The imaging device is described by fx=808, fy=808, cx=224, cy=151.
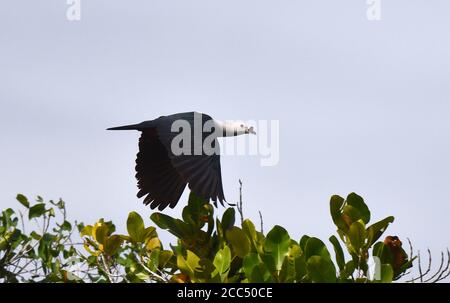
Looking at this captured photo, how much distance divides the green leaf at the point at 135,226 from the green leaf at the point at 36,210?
1897mm

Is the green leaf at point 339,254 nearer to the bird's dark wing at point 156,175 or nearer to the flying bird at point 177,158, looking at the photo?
the flying bird at point 177,158

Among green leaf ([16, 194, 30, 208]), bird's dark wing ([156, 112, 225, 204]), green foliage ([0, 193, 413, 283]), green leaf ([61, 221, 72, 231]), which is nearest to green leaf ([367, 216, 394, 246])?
green foliage ([0, 193, 413, 283])

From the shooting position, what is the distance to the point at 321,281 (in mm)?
3643

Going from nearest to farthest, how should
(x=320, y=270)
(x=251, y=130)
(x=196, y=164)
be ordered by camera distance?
(x=320, y=270) → (x=196, y=164) → (x=251, y=130)

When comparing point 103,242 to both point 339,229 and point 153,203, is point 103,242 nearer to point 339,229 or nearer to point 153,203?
point 339,229

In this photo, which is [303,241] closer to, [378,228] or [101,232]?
[378,228]

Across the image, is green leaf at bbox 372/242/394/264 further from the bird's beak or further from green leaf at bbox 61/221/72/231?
the bird's beak

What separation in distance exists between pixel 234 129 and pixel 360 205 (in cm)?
520

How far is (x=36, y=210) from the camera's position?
641 cm

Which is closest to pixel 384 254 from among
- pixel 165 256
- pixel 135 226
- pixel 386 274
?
pixel 386 274

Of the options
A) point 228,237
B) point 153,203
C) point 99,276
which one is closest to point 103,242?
point 99,276

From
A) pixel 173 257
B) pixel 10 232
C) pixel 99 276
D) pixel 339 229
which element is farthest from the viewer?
pixel 10 232

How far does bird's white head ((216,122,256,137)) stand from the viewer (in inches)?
349
